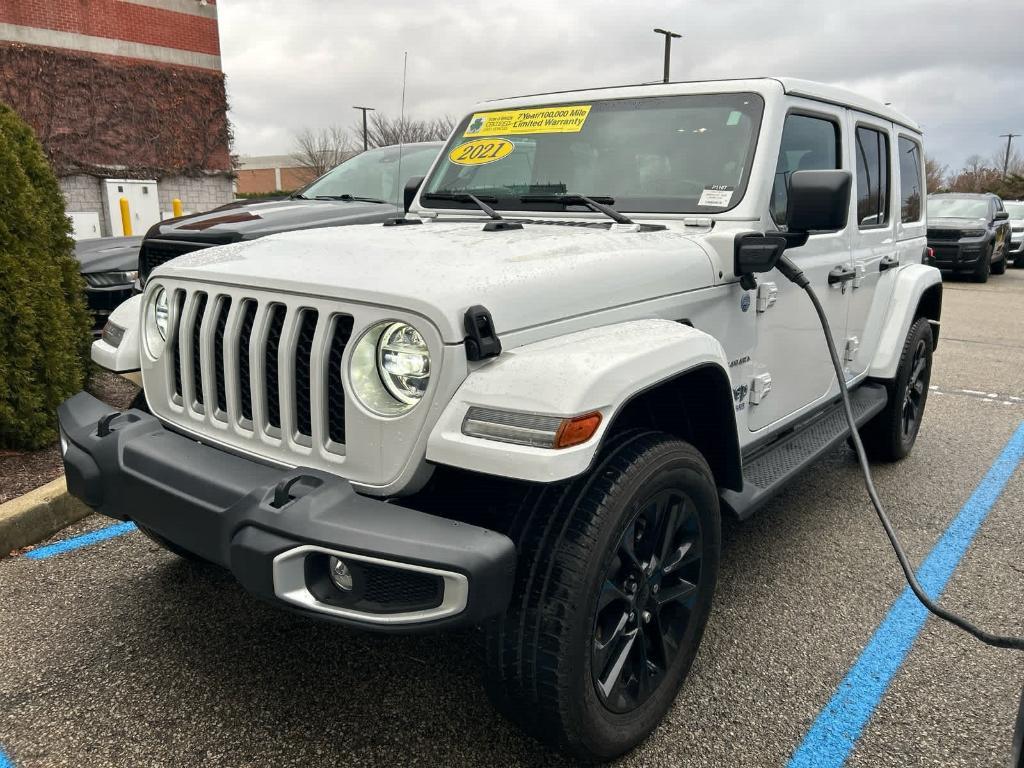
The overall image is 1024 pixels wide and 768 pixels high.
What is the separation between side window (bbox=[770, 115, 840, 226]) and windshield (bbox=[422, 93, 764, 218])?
0.17m

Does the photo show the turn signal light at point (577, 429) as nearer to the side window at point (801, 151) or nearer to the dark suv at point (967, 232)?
the side window at point (801, 151)

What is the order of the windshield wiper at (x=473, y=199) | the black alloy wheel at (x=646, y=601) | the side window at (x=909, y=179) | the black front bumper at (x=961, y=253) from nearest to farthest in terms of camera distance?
the black alloy wheel at (x=646, y=601), the windshield wiper at (x=473, y=199), the side window at (x=909, y=179), the black front bumper at (x=961, y=253)

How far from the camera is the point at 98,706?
7.81ft

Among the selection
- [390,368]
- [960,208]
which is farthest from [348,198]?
[960,208]

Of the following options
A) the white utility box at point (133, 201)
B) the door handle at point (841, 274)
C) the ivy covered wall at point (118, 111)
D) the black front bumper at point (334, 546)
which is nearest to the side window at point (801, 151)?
the door handle at point (841, 274)

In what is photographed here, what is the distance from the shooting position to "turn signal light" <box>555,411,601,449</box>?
1.71 meters

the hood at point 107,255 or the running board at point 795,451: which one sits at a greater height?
the hood at point 107,255

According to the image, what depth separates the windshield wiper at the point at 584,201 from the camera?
2871mm

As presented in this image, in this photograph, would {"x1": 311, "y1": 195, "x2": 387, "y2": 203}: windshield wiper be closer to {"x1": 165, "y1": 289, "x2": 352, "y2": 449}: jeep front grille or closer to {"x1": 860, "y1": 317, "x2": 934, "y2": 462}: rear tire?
{"x1": 860, "y1": 317, "x2": 934, "y2": 462}: rear tire

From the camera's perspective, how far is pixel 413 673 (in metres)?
2.55

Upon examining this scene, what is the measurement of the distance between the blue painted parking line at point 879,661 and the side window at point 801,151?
61.0 inches

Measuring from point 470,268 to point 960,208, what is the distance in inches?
661

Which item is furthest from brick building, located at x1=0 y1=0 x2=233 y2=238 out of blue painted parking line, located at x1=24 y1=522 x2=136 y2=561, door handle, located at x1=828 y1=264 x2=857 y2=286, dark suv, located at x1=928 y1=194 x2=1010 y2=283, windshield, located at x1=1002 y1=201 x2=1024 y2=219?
windshield, located at x1=1002 y1=201 x2=1024 y2=219

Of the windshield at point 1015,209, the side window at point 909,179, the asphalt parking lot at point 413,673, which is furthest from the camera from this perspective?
the windshield at point 1015,209
